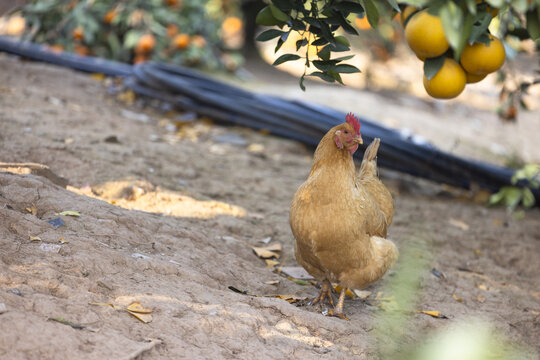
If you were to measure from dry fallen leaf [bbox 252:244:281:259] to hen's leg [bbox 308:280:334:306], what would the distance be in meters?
0.44

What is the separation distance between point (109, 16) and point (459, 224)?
5028 millimetres

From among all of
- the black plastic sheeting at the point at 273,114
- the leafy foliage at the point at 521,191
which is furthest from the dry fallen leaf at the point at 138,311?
the black plastic sheeting at the point at 273,114

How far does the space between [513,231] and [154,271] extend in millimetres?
2892

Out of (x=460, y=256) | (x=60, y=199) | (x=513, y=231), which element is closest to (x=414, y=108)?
(x=513, y=231)

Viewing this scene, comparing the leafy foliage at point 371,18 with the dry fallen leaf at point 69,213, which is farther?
the dry fallen leaf at point 69,213

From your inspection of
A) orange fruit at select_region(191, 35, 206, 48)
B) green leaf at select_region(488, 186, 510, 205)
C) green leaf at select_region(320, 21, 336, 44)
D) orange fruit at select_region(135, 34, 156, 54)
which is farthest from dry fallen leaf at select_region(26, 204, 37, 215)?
orange fruit at select_region(191, 35, 206, 48)

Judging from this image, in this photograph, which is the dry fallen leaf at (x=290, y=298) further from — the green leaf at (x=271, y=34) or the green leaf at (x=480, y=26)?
the green leaf at (x=480, y=26)

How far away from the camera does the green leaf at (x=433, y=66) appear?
162cm

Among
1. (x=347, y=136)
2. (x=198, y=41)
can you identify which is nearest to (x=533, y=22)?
(x=347, y=136)

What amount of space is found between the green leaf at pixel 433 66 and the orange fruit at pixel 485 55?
0.08m

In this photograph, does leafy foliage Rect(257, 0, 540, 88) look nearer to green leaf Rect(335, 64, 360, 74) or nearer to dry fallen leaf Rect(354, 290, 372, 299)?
green leaf Rect(335, 64, 360, 74)

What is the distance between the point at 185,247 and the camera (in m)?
2.73

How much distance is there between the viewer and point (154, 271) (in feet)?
7.70

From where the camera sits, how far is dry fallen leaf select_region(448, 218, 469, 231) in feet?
13.4
